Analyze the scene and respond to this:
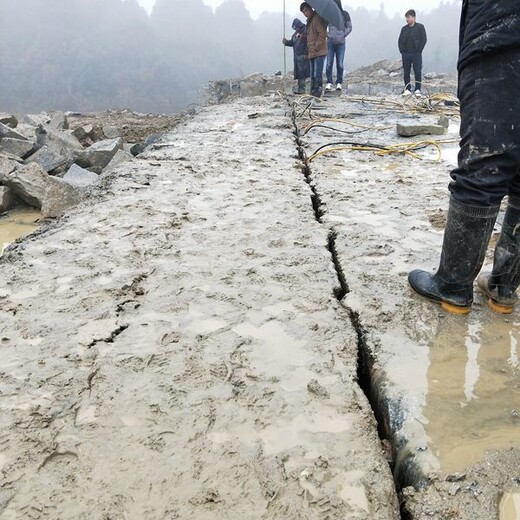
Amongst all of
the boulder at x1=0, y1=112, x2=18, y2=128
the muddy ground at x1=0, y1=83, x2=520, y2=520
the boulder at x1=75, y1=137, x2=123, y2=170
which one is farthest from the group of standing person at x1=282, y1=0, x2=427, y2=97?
the muddy ground at x1=0, y1=83, x2=520, y2=520

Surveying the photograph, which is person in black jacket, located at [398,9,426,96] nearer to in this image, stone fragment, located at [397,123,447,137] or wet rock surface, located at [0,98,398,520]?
stone fragment, located at [397,123,447,137]

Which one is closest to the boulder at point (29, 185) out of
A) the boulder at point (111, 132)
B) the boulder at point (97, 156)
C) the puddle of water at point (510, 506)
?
the boulder at point (97, 156)

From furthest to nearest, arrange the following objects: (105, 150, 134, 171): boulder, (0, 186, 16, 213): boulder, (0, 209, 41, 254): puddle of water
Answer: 1. (105, 150, 134, 171): boulder
2. (0, 186, 16, 213): boulder
3. (0, 209, 41, 254): puddle of water

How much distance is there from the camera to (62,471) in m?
1.04

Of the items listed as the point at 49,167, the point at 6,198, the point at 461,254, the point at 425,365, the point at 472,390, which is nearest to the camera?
the point at 472,390

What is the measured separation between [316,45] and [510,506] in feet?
27.7

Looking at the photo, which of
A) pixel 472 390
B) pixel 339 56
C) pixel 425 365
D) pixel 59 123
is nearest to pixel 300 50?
pixel 339 56

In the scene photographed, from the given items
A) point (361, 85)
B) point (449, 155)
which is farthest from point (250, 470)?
point (361, 85)

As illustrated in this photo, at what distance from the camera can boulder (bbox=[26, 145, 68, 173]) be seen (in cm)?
548

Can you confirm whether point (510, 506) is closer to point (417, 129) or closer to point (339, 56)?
point (417, 129)

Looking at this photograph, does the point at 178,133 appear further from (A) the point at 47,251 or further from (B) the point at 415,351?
(B) the point at 415,351

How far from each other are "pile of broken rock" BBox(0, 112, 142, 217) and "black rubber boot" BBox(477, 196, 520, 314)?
2402 millimetres

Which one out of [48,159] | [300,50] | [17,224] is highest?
[300,50]

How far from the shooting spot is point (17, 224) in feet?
14.1
